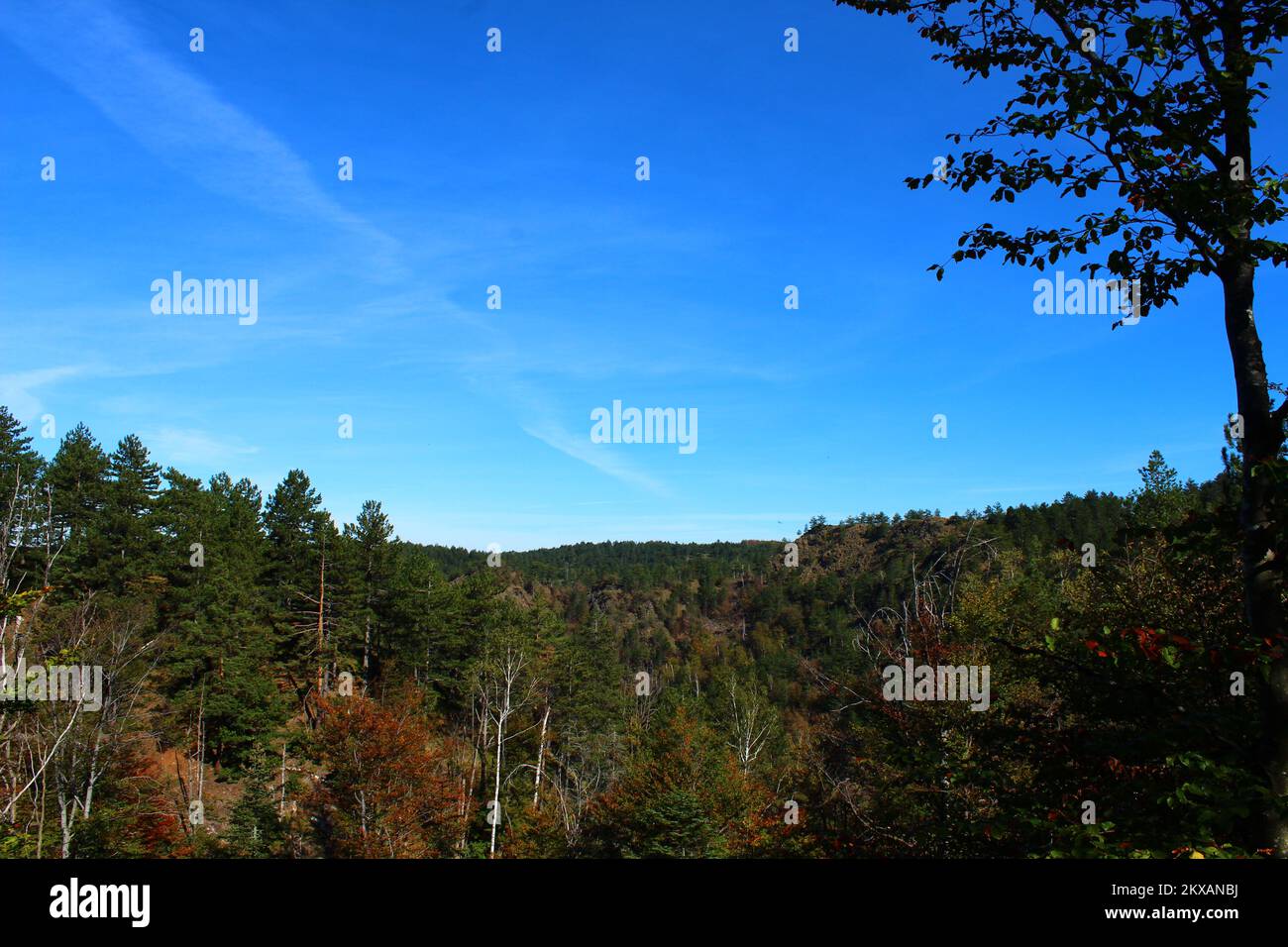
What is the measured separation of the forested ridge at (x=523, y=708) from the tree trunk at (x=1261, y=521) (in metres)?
0.13

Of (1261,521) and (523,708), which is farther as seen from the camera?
(523,708)

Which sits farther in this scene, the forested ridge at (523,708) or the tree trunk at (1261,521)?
the forested ridge at (523,708)

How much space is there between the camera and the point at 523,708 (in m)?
51.1

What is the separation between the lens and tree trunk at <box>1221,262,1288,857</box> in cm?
420

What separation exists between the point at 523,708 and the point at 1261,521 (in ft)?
167

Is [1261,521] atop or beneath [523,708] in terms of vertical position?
atop

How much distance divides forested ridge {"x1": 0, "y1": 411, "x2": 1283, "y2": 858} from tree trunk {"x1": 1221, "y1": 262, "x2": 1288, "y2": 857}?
0.13 metres

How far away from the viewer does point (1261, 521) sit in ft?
14.2

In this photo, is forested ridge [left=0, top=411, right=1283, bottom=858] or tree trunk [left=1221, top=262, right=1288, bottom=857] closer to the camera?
tree trunk [left=1221, top=262, right=1288, bottom=857]

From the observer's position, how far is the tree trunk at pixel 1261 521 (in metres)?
4.20

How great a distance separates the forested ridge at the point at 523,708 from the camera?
5000 mm

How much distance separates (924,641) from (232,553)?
45.5 metres
